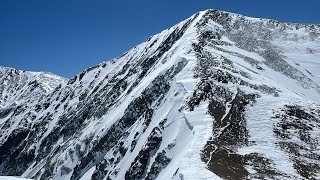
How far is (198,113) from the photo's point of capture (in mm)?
59469

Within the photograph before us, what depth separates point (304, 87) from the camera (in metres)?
93.8

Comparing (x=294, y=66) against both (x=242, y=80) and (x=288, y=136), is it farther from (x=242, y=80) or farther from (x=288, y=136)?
(x=288, y=136)

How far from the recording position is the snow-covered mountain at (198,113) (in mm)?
50312

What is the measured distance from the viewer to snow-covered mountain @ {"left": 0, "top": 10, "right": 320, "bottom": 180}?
50.3 m

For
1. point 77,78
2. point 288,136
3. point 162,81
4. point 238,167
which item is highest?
point 77,78

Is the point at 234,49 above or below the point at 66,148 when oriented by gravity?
above

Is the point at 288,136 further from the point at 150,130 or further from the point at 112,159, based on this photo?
the point at 112,159

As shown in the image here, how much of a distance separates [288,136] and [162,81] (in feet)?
108

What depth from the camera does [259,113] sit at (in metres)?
61.6

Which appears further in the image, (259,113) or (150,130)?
(150,130)

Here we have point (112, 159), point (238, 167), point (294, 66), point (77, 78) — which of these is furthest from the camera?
point (77, 78)

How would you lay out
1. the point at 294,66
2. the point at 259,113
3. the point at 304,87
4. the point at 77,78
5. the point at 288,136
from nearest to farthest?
the point at 288,136
the point at 259,113
the point at 304,87
the point at 294,66
the point at 77,78

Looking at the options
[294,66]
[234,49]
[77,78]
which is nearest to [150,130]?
[234,49]

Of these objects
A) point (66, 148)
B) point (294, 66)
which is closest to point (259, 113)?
point (294, 66)
